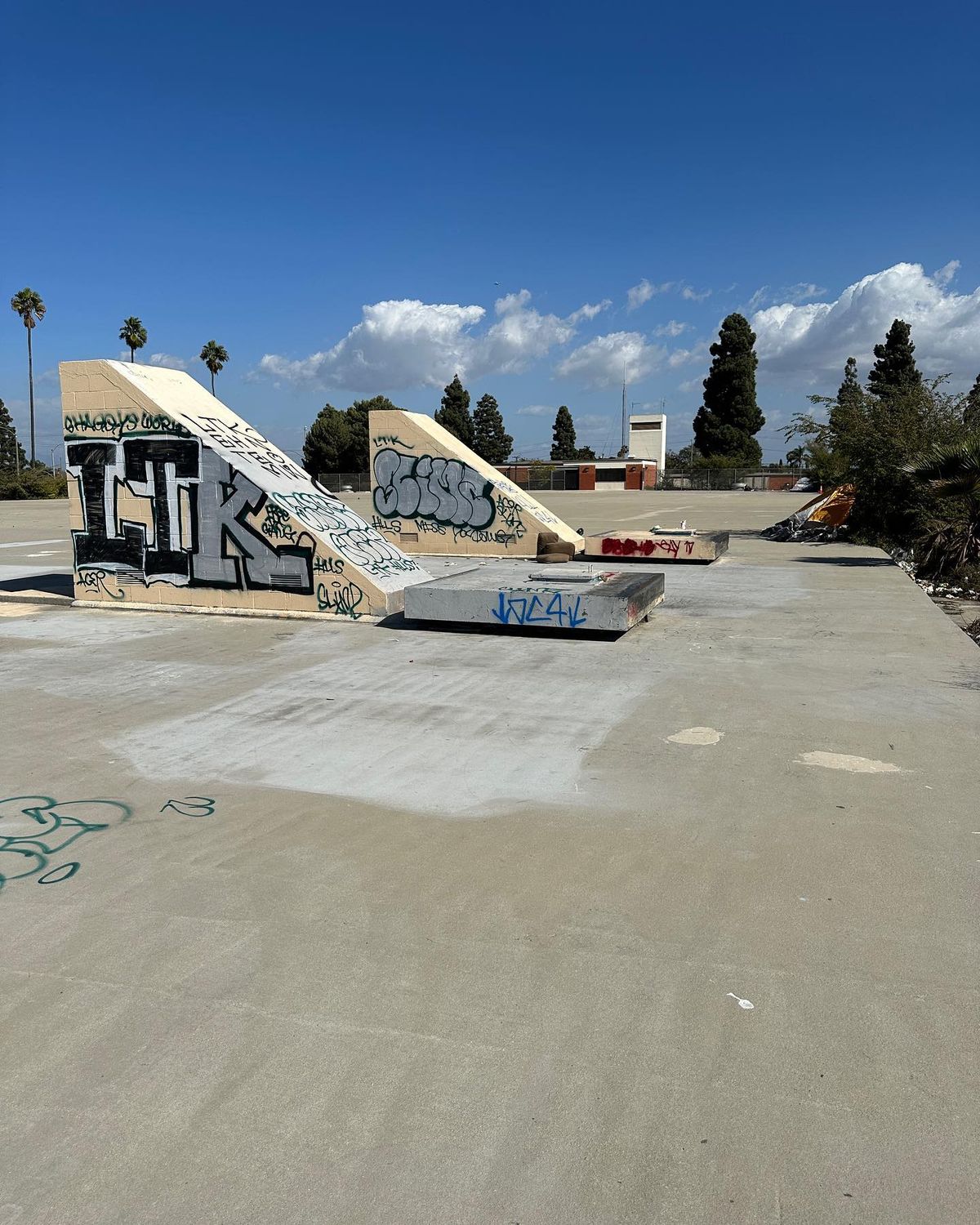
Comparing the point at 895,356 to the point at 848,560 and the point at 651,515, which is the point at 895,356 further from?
the point at 848,560

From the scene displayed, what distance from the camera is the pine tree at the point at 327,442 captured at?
77938 mm

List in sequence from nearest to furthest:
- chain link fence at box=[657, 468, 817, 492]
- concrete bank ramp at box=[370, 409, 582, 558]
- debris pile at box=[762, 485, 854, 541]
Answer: concrete bank ramp at box=[370, 409, 582, 558] → debris pile at box=[762, 485, 854, 541] → chain link fence at box=[657, 468, 817, 492]

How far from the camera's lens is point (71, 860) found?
4.96 metres

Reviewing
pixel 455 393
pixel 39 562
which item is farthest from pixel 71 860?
pixel 455 393

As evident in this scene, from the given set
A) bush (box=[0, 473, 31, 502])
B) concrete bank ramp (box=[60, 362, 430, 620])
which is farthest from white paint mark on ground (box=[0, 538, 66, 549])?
bush (box=[0, 473, 31, 502])

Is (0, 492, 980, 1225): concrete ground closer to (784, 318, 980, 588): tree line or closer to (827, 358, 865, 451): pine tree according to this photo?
(784, 318, 980, 588): tree line

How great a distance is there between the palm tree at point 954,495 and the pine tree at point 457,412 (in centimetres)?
7026

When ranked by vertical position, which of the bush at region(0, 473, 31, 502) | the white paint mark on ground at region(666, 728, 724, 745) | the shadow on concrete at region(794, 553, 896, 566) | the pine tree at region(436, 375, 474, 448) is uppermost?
the pine tree at region(436, 375, 474, 448)

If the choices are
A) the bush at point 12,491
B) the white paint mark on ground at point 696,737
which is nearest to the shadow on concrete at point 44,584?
the white paint mark on ground at point 696,737

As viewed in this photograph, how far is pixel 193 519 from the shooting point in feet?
45.2

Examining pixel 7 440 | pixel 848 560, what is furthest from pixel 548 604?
pixel 7 440

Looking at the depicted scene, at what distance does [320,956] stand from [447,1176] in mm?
1393

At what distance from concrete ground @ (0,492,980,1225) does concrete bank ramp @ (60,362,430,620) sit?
4.84m

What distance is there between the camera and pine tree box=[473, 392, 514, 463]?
8875 centimetres
